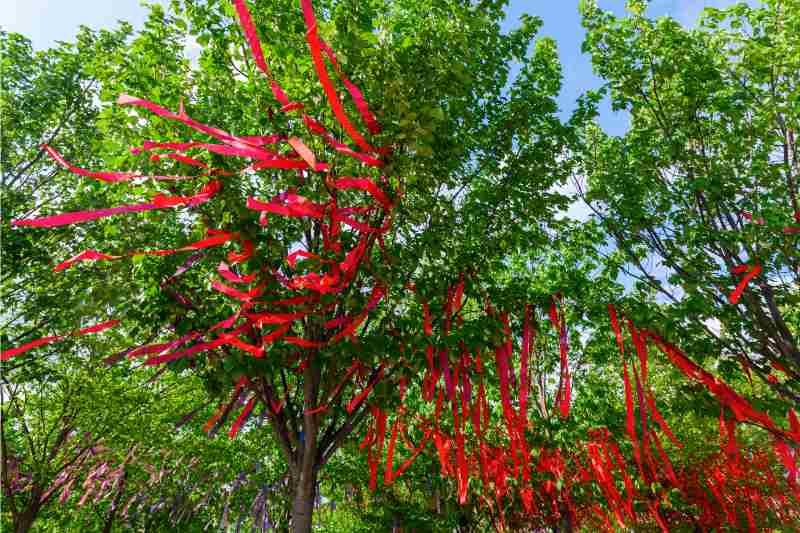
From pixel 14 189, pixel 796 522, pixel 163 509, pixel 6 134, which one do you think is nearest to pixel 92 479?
pixel 163 509

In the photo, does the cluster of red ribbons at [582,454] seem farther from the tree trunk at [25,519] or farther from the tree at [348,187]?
the tree trunk at [25,519]

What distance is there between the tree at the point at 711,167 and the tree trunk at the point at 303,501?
497cm

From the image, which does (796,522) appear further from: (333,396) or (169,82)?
A: (169,82)

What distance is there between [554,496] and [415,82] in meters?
10.6

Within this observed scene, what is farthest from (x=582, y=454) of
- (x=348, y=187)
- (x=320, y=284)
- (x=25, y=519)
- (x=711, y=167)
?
(x=25, y=519)

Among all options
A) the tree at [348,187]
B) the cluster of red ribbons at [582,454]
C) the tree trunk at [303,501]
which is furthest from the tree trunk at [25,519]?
the tree trunk at [303,501]

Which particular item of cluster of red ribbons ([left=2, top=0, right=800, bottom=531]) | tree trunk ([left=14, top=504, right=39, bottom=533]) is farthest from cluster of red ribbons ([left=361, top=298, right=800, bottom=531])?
tree trunk ([left=14, top=504, right=39, bottom=533])

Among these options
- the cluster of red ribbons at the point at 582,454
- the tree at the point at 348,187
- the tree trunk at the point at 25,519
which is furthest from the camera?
the tree trunk at the point at 25,519

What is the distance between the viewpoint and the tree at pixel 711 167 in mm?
6043

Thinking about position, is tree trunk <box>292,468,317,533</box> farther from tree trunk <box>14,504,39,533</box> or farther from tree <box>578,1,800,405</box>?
tree trunk <box>14,504,39,533</box>

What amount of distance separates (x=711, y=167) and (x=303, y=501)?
23.2ft

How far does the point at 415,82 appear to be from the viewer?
3709 millimetres

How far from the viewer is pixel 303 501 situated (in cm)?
431

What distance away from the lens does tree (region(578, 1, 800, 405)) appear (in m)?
6.04
